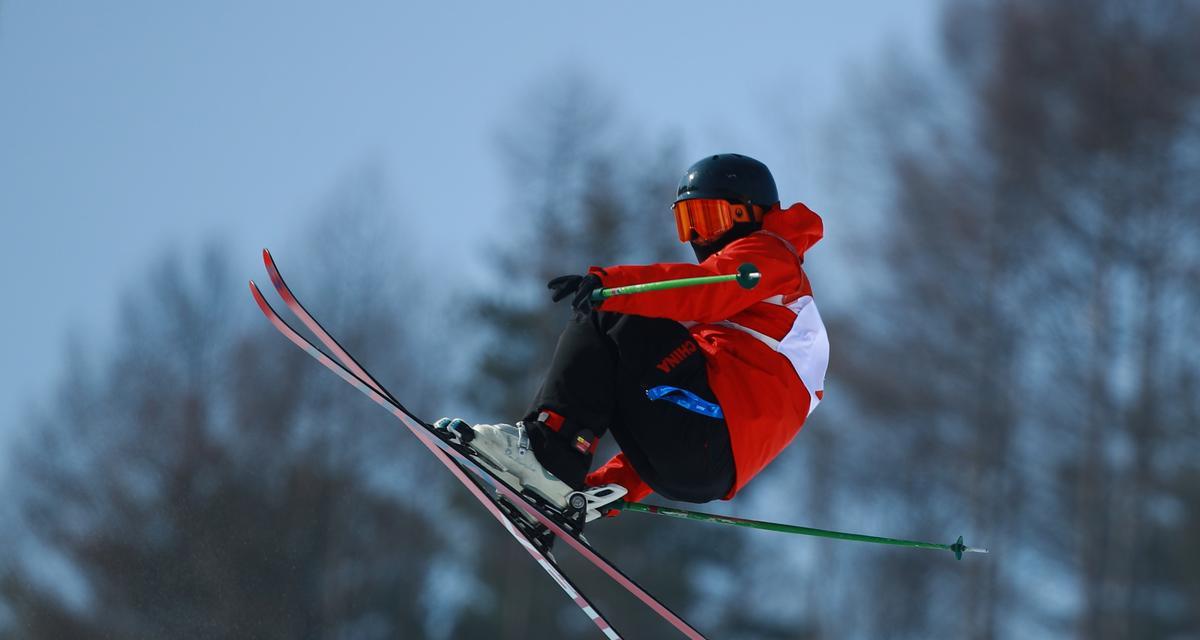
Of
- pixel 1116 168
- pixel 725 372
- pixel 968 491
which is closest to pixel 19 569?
pixel 725 372

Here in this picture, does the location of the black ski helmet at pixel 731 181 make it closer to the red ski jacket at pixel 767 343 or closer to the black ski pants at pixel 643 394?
the red ski jacket at pixel 767 343

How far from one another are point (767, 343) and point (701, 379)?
24 centimetres

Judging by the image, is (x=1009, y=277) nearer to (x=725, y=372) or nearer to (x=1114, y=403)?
(x=1114, y=403)

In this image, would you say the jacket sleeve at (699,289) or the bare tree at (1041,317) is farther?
the bare tree at (1041,317)

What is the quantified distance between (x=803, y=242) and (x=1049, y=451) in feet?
46.5

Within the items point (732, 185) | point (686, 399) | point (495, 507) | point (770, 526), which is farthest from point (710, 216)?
point (495, 507)

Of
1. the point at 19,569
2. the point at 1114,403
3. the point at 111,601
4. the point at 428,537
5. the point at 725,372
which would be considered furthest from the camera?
the point at 1114,403

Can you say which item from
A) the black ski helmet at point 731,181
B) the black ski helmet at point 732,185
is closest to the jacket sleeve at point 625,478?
the black ski helmet at point 732,185

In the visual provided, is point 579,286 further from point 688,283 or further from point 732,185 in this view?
point 732,185

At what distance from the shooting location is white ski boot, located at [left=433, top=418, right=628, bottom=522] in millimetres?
5082

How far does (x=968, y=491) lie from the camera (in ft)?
60.1

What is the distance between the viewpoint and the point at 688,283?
15.4ft

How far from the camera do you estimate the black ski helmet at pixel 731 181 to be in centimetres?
518

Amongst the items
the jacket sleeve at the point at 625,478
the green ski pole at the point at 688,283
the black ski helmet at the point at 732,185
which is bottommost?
the jacket sleeve at the point at 625,478
